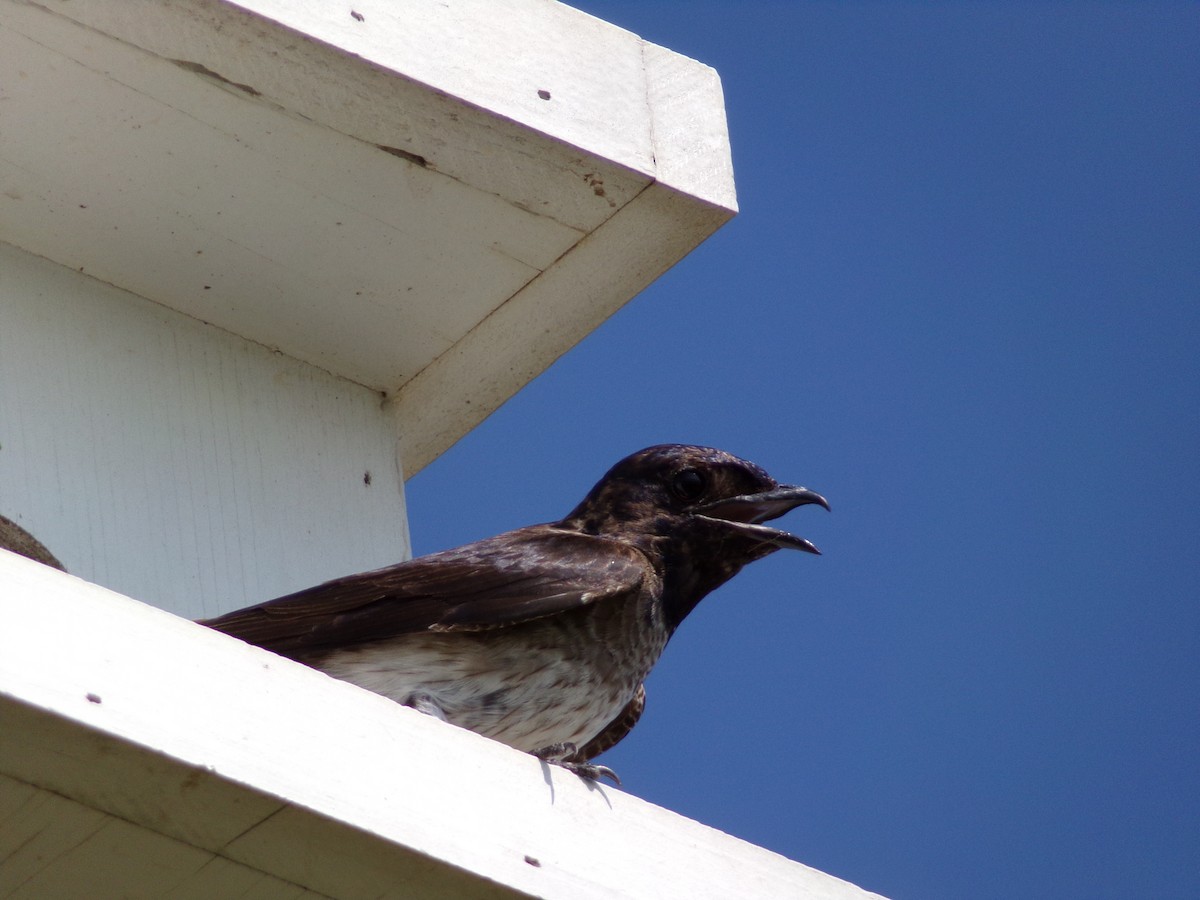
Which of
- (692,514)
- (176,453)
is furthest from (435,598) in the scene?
(692,514)

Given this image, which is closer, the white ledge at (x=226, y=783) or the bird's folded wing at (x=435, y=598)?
the white ledge at (x=226, y=783)

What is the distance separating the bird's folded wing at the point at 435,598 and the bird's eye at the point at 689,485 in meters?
0.45

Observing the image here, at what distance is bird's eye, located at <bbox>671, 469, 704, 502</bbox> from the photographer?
3.78 metres

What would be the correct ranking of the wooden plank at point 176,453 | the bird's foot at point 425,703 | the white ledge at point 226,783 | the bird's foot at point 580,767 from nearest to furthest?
1. the white ledge at point 226,783
2. the bird's foot at point 580,767
3. the bird's foot at point 425,703
4. the wooden plank at point 176,453

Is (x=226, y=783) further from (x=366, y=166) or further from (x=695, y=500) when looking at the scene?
(x=695, y=500)

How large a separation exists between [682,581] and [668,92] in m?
0.87

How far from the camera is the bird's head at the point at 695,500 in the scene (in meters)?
3.66

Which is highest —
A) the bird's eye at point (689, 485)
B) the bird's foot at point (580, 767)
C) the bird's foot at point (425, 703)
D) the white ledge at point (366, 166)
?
Result: the white ledge at point (366, 166)

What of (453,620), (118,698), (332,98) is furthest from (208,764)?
(332,98)

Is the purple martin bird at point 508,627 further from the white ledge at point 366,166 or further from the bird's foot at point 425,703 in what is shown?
the white ledge at point 366,166

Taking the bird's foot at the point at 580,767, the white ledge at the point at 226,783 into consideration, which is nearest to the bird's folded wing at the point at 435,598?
the bird's foot at the point at 580,767

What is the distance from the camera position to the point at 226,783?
1908 mm

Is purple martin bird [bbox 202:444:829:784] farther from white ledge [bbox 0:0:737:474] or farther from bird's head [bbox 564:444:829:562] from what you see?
white ledge [bbox 0:0:737:474]

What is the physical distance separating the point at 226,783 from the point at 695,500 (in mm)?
1952
